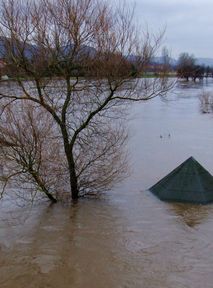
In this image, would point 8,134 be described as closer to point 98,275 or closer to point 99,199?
point 99,199

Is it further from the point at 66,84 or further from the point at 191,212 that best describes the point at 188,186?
the point at 66,84

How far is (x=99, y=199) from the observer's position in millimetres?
16750

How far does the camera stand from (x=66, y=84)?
15.3m

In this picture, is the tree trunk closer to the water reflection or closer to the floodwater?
the floodwater

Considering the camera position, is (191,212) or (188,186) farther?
(188,186)

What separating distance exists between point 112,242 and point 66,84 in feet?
18.1

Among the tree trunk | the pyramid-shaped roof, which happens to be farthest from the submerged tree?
the pyramid-shaped roof

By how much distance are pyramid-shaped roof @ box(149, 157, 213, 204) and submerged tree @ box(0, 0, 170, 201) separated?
2.21 m

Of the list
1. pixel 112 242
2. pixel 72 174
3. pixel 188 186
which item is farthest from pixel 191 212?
pixel 72 174

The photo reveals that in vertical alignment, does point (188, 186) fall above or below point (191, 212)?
above

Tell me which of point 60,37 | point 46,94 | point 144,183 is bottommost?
point 144,183

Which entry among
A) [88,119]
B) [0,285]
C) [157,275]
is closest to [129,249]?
[157,275]

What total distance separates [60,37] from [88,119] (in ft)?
9.59

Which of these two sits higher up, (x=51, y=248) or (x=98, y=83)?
(x=98, y=83)
